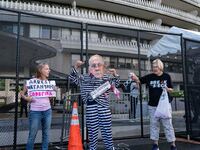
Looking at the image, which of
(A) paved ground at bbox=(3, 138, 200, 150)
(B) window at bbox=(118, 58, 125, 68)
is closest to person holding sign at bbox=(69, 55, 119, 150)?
(A) paved ground at bbox=(3, 138, 200, 150)

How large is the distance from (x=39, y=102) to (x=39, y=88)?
0.89 ft

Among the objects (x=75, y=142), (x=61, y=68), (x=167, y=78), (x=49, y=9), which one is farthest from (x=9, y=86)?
(x=49, y=9)

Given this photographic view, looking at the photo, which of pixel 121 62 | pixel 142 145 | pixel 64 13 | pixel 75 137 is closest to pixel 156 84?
pixel 142 145

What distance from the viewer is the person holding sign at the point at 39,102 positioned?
536 centimetres

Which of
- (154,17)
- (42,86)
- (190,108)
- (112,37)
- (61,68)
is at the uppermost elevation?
(154,17)

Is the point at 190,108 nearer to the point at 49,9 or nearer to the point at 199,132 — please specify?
the point at 199,132

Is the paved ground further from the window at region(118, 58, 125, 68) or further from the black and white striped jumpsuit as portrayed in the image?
the window at region(118, 58, 125, 68)

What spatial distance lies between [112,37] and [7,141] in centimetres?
2685

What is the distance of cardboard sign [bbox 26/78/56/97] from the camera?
215 inches

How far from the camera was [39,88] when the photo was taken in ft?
18.1

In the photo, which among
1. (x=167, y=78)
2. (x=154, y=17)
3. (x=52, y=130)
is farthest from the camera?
(x=154, y=17)

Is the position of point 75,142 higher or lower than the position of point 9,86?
lower

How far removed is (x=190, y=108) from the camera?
7.79 meters

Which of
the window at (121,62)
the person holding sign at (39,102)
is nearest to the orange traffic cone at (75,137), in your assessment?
the person holding sign at (39,102)
